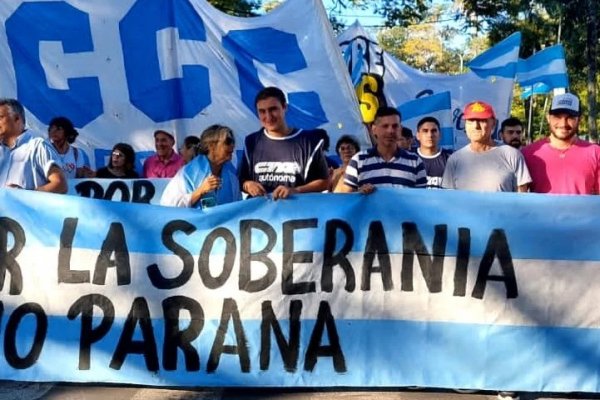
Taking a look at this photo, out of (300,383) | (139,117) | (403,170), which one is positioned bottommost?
(300,383)

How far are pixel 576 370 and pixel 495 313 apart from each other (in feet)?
1.76

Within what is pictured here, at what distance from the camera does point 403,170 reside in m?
5.23

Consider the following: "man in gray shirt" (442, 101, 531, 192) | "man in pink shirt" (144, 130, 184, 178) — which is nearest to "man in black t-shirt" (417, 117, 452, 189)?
"man in gray shirt" (442, 101, 531, 192)

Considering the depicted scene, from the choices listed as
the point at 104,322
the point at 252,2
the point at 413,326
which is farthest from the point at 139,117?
the point at 252,2

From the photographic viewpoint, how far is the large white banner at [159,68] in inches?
345

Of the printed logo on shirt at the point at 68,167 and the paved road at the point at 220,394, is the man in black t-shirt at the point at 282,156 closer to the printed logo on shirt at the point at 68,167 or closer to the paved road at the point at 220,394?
the paved road at the point at 220,394

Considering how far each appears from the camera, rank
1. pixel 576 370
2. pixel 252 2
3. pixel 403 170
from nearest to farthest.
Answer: pixel 576 370 < pixel 403 170 < pixel 252 2

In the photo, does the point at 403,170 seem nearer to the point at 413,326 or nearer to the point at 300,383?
the point at 413,326

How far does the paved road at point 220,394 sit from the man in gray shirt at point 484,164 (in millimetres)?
1233

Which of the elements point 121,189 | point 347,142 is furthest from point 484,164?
point 121,189

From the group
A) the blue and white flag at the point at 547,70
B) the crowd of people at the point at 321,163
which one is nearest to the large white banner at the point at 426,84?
the blue and white flag at the point at 547,70

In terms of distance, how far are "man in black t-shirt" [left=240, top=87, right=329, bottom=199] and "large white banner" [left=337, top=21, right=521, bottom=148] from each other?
19.7 ft

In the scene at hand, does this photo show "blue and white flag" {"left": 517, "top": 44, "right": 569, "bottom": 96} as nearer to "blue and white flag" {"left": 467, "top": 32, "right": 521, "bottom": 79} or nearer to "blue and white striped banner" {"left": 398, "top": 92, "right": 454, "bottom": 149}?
"blue and white flag" {"left": 467, "top": 32, "right": 521, "bottom": 79}

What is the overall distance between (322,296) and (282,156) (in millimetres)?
958
